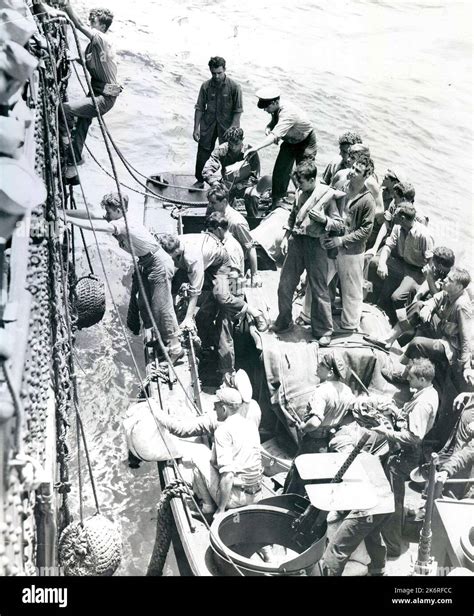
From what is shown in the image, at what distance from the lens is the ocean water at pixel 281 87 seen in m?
9.10

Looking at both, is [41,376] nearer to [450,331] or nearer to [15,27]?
[15,27]

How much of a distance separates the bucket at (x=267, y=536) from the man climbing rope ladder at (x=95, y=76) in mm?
3681

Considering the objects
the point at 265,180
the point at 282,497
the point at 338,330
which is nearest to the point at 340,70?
the point at 265,180

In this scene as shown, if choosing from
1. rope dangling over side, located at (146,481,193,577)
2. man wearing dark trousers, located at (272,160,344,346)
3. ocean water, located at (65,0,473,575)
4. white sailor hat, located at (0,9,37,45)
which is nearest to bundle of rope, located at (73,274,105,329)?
ocean water, located at (65,0,473,575)

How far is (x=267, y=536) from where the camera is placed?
710 centimetres

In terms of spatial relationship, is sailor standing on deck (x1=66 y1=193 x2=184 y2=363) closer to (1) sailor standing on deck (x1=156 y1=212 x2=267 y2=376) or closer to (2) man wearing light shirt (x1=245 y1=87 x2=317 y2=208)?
(1) sailor standing on deck (x1=156 y1=212 x2=267 y2=376)

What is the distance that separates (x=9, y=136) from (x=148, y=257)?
3354 millimetres

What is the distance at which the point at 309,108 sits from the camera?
1046 cm

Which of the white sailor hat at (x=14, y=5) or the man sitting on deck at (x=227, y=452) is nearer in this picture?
the white sailor hat at (x=14, y=5)

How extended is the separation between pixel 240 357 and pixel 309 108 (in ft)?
9.46

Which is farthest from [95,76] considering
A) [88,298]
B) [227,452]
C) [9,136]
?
[9,136]

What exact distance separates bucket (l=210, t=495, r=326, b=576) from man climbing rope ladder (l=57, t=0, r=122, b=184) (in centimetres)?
368

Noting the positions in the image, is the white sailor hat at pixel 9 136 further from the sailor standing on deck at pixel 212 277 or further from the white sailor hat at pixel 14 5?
the sailor standing on deck at pixel 212 277

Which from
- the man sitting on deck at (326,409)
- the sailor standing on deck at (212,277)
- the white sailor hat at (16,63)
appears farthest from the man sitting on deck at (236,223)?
the white sailor hat at (16,63)
